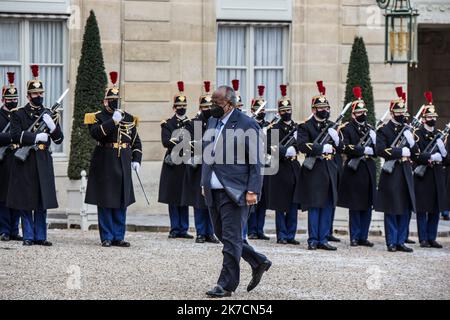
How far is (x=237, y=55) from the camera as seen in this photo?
973 inches

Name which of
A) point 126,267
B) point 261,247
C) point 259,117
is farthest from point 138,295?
point 259,117

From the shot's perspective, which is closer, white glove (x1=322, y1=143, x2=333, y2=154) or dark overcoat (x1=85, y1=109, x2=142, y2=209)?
dark overcoat (x1=85, y1=109, x2=142, y2=209)

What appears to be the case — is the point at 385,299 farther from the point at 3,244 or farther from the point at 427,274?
the point at 3,244

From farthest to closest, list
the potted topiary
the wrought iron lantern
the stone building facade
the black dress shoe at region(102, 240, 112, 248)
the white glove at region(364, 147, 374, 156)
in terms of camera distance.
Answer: the stone building facade
the wrought iron lantern
the potted topiary
the white glove at region(364, 147, 374, 156)
the black dress shoe at region(102, 240, 112, 248)

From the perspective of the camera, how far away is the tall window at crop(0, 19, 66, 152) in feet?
76.3

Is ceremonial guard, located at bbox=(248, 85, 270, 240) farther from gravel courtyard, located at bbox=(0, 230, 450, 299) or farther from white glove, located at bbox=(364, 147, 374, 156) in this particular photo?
white glove, located at bbox=(364, 147, 374, 156)

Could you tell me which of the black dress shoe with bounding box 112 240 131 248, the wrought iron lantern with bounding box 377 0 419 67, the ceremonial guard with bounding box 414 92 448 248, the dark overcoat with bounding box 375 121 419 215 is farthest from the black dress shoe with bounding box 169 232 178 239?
the wrought iron lantern with bounding box 377 0 419 67

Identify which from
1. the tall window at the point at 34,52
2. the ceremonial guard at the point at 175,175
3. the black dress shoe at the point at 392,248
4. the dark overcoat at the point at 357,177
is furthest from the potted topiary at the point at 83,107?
the black dress shoe at the point at 392,248

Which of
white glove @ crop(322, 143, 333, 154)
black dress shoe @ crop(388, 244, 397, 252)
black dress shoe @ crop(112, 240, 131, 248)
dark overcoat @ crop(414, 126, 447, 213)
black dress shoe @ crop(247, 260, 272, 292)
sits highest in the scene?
white glove @ crop(322, 143, 333, 154)

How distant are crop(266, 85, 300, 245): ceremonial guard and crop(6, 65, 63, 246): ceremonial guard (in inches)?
123

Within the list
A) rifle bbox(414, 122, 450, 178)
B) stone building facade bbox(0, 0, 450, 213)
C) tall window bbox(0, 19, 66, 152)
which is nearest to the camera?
rifle bbox(414, 122, 450, 178)

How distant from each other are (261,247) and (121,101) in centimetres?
618

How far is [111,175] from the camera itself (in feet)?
58.2

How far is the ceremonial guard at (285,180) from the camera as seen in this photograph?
62.2 ft
